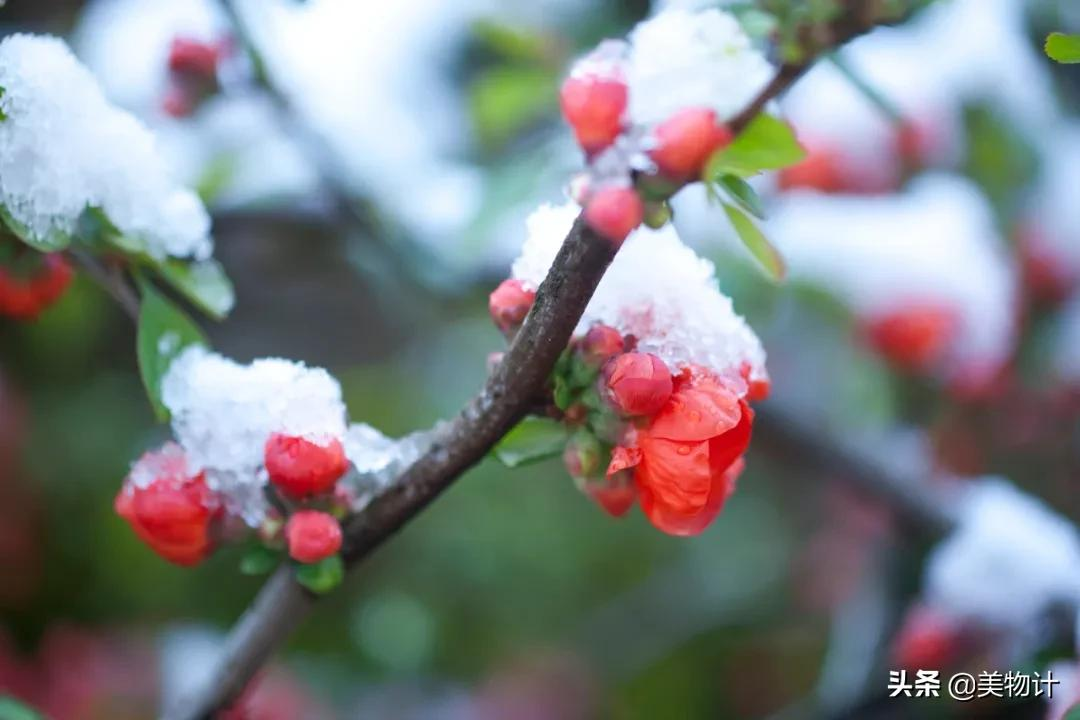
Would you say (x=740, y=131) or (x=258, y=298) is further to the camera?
(x=258, y=298)

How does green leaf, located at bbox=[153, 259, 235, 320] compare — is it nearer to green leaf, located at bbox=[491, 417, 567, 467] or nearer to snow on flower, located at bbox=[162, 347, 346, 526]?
snow on flower, located at bbox=[162, 347, 346, 526]

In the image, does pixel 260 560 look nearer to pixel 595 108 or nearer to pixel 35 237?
pixel 35 237

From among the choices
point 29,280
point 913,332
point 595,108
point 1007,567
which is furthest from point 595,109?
point 913,332

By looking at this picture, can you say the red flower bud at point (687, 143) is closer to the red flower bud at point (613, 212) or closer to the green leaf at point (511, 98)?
the red flower bud at point (613, 212)

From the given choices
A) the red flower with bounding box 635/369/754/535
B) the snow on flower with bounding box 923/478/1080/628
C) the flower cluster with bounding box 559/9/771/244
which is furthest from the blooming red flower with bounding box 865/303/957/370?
the red flower with bounding box 635/369/754/535

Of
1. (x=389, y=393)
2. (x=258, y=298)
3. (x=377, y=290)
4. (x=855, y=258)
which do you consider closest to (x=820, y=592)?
(x=855, y=258)

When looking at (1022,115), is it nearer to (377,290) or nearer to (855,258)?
(855,258)
